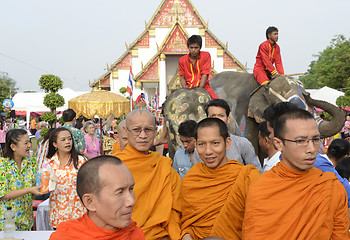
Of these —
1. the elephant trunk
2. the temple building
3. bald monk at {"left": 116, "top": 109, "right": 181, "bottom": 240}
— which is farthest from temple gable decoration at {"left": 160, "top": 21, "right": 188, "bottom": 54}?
bald monk at {"left": 116, "top": 109, "right": 181, "bottom": 240}

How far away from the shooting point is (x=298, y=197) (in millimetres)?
2289

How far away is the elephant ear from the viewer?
18.5 ft

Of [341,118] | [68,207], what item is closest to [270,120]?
[68,207]

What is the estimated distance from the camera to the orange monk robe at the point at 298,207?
2258 millimetres

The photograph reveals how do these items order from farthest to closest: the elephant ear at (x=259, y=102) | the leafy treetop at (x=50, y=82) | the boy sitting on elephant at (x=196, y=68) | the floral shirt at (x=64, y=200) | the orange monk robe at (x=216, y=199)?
1. the leafy treetop at (x=50, y=82)
2. the elephant ear at (x=259, y=102)
3. the boy sitting on elephant at (x=196, y=68)
4. the floral shirt at (x=64, y=200)
5. the orange monk robe at (x=216, y=199)

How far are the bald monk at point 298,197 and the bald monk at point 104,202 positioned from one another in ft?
2.67

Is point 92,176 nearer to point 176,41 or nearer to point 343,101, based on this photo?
point 343,101

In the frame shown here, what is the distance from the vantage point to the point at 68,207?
4051 millimetres

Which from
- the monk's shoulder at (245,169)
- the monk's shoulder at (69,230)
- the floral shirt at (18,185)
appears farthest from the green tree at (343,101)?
the monk's shoulder at (69,230)

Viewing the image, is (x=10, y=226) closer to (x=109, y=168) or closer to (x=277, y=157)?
(x=109, y=168)

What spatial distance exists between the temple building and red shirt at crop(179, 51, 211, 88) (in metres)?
22.2

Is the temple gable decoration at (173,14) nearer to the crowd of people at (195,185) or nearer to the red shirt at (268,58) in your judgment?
the red shirt at (268,58)

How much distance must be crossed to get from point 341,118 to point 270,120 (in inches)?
116

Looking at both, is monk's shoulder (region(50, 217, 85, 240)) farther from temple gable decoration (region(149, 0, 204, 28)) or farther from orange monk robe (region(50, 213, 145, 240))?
temple gable decoration (region(149, 0, 204, 28))
